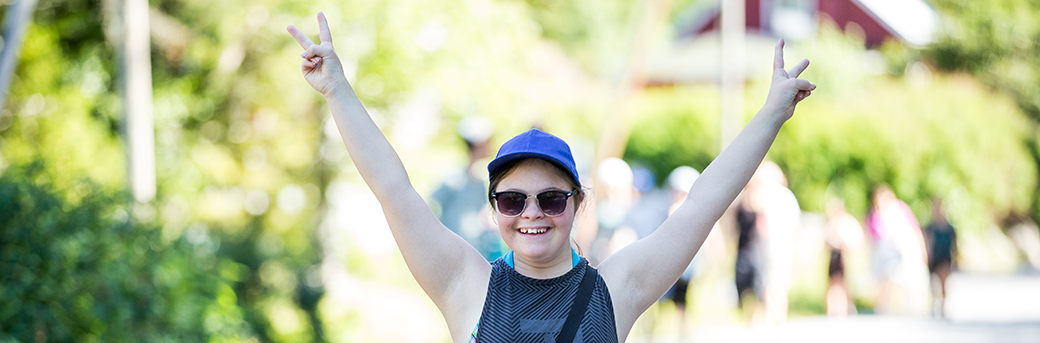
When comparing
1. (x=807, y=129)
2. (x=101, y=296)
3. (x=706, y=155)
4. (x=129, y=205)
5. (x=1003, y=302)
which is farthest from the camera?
(x=706, y=155)

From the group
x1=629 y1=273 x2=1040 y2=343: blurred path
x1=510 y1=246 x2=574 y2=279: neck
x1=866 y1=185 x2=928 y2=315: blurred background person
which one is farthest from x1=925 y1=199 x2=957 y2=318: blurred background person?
x1=510 y1=246 x2=574 y2=279: neck

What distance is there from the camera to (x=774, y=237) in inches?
360

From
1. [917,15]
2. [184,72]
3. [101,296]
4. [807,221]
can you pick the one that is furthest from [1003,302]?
[917,15]

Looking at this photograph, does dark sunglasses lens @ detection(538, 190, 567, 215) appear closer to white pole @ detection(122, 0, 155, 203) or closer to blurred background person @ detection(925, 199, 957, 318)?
white pole @ detection(122, 0, 155, 203)

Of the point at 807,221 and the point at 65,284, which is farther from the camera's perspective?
the point at 807,221

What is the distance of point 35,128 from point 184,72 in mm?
1661

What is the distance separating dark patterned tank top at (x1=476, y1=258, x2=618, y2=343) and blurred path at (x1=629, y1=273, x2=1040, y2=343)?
7432mm

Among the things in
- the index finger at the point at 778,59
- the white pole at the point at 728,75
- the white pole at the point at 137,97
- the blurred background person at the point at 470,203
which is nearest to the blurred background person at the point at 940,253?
the white pole at the point at 728,75

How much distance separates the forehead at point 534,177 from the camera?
2.08 meters

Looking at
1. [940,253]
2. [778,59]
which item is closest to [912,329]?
[940,253]

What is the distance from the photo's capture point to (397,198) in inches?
79.9

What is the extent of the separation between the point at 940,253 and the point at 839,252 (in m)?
1.32

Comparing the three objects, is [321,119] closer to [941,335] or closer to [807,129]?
[941,335]

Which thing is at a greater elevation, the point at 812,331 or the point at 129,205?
the point at 129,205
